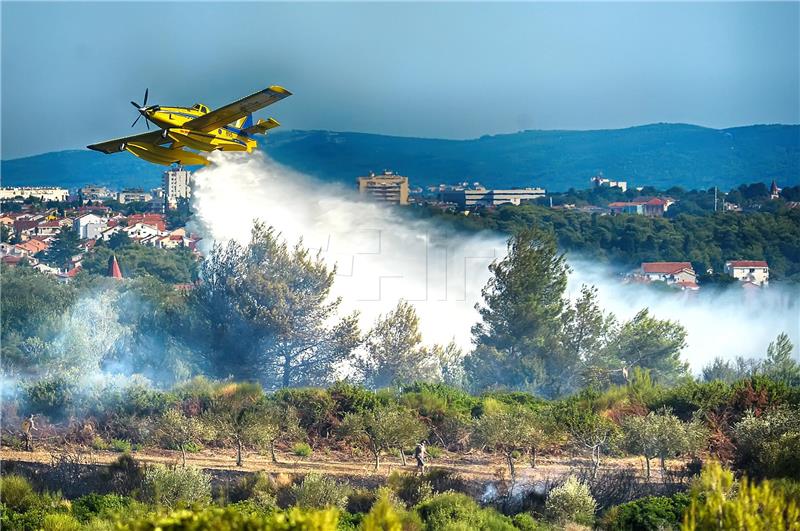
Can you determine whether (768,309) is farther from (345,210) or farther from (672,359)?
(345,210)

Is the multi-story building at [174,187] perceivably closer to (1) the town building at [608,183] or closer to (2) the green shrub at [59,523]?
(1) the town building at [608,183]

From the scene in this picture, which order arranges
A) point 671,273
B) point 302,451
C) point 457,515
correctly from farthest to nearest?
point 671,273, point 302,451, point 457,515

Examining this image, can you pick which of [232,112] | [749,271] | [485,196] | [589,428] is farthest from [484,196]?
[232,112]

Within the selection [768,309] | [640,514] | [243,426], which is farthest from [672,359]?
[640,514]

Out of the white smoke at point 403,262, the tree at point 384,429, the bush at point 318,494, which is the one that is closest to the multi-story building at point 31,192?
the white smoke at point 403,262

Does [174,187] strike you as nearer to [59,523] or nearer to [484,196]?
[484,196]

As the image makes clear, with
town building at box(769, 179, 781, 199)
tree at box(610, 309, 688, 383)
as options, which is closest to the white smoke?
tree at box(610, 309, 688, 383)

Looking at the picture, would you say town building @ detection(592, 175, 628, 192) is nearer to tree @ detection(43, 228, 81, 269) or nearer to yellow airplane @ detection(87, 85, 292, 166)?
tree @ detection(43, 228, 81, 269)
